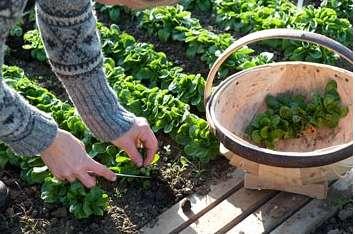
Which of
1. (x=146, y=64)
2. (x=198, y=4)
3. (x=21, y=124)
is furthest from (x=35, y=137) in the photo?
(x=198, y=4)

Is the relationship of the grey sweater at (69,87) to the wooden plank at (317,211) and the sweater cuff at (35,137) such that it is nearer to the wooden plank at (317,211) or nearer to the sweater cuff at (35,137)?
the sweater cuff at (35,137)

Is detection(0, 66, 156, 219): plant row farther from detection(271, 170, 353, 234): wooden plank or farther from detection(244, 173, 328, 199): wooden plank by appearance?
detection(271, 170, 353, 234): wooden plank

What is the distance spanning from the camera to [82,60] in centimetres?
188

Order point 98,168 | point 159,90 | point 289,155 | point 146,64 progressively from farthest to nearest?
point 146,64 → point 159,90 → point 289,155 → point 98,168

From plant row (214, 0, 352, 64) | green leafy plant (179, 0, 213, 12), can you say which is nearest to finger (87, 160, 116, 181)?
plant row (214, 0, 352, 64)

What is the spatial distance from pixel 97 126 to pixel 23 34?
4.65ft

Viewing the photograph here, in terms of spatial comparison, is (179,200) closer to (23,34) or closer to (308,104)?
(308,104)

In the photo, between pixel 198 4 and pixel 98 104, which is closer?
pixel 98 104

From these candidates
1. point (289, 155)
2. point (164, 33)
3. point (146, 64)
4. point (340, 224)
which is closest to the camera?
point (289, 155)

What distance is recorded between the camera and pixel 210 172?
2582 millimetres

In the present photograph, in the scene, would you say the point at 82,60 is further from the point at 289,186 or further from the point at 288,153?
the point at 289,186

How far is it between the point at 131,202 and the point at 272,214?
1.49ft

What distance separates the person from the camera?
5.73ft

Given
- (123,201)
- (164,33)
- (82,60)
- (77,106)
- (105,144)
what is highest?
(82,60)
